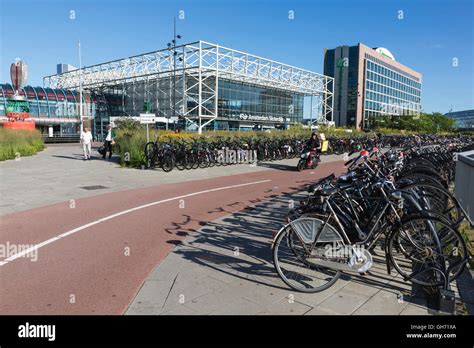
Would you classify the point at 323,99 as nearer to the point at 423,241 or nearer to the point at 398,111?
the point at 398,111

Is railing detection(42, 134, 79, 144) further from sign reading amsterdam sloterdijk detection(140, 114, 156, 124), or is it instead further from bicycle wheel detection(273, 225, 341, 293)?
bicycle wheel detection(273, 225, 341, 293)

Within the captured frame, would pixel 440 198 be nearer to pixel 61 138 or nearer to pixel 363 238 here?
pixel 363 238

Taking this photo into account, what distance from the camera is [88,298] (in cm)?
366

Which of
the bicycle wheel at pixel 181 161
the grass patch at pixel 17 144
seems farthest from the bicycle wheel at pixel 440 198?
the grass patch at pixel 17 144

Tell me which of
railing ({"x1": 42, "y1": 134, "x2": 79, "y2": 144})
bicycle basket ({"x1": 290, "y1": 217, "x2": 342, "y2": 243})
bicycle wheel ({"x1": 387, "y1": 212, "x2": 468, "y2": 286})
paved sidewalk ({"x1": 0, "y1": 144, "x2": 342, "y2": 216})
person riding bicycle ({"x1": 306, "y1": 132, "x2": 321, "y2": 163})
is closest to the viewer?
bicycle wheel ({"x1": 387, "y1": 212, "x2": 468, "y2": 286})

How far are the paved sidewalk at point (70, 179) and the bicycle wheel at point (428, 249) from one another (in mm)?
7056

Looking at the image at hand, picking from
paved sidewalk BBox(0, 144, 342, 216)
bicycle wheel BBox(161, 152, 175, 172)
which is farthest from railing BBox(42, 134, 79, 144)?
bicycle wheel BBox(161, 152, 175, 172)

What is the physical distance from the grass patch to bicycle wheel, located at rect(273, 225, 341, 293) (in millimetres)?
17177

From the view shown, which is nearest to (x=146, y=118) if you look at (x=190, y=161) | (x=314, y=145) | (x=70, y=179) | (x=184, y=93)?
(x=190, y=161)

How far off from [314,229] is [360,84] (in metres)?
83.5

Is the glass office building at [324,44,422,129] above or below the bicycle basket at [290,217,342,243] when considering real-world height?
above

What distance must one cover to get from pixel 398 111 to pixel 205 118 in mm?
72708

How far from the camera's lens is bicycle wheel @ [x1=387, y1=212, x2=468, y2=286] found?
3.57 metres

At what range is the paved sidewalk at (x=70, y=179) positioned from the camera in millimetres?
8621
